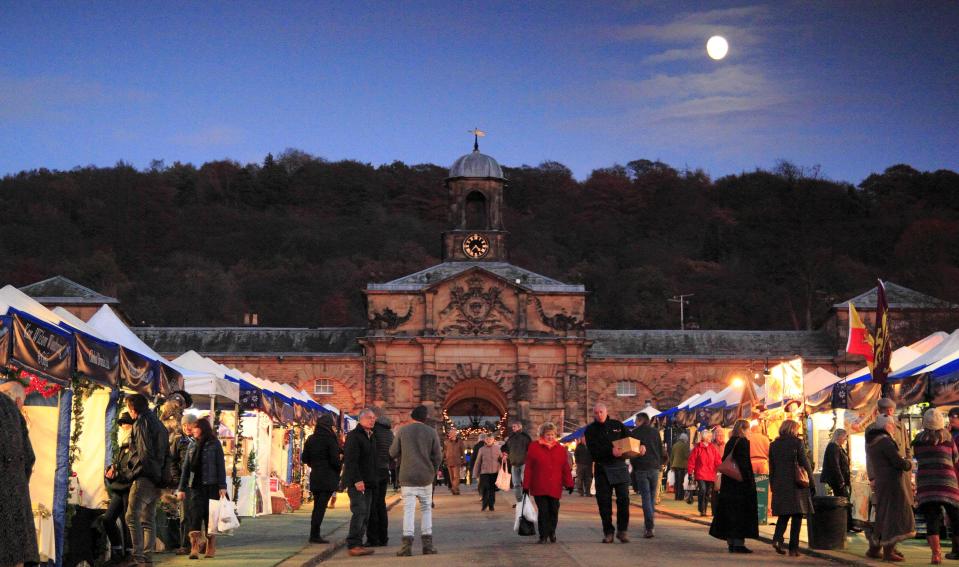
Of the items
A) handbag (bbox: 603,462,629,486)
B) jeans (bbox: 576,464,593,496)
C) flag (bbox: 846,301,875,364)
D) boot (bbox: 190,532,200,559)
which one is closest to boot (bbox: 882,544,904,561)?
handbag (bbox: 603,462,629,486)

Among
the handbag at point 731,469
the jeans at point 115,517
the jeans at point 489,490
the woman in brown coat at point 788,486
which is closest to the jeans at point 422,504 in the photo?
the jeans at point 115,517

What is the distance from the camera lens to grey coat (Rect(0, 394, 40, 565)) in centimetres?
777

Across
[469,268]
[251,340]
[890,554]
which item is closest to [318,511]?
[890,554]

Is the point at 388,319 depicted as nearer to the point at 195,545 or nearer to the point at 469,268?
the point at 469,268

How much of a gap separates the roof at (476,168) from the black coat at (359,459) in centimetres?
4752

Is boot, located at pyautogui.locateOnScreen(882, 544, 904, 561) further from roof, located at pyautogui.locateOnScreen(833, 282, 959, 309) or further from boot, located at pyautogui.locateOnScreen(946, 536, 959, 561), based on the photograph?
A: roof, located at pyautogui.locateOnScreen(833, 282, 959, 309)

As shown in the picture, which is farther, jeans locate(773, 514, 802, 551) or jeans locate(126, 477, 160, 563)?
jeans locate(773, 514, 802, 551)

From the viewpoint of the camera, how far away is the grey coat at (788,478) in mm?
15469

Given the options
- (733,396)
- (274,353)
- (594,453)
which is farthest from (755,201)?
(594,453)

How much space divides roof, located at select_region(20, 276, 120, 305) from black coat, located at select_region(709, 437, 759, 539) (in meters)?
50.7

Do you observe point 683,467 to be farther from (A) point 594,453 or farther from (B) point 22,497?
(B) point 22,497

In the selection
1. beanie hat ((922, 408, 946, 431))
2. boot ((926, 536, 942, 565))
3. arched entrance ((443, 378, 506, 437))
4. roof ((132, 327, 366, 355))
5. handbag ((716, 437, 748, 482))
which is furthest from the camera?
roof ((132, 327, 366, 355))

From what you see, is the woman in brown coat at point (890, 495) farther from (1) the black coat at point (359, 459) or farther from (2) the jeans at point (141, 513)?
(2) the jeans at point (141, 513)

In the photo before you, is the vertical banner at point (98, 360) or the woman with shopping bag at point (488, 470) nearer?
the vertical banner at point (98, 360)
